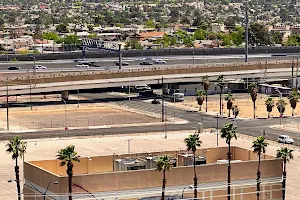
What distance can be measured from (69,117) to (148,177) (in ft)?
186

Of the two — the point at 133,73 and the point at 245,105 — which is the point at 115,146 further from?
the point at 133,73

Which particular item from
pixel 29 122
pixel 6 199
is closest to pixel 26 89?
pixel 29 122

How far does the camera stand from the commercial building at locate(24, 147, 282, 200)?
67.1 meters

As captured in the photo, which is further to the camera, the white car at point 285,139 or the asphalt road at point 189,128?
the asphalt road at point 189,128

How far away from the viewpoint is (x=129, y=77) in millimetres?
148000

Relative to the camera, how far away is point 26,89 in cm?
13700

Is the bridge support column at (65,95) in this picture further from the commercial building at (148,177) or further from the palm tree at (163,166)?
the palm tree at (163,166)

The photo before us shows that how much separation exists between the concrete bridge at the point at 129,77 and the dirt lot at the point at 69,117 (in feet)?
16.1

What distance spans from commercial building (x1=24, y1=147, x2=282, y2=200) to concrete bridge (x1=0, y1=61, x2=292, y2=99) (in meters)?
59.4

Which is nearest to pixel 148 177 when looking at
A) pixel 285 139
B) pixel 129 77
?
pixel 285 139

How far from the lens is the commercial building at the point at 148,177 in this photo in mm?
67062

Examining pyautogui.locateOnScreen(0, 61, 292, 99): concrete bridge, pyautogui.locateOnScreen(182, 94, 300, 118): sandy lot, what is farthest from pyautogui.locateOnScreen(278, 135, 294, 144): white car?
pyautogui.locateOnScreen(0, 61, 292, 99): concrete bridge

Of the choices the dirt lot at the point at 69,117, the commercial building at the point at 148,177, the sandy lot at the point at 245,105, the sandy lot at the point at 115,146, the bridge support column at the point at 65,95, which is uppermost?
the commercial building at the point at 148,177

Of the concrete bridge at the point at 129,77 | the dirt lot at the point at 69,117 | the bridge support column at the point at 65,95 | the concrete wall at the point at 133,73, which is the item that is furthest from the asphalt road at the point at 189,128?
the concrete wall at the point at 133,73
